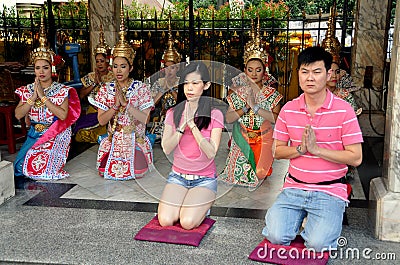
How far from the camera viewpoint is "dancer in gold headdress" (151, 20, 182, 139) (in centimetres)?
513

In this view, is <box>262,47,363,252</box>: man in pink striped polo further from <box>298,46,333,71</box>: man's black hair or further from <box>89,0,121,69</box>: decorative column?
<box>89,0,121,69</box>: decorative column

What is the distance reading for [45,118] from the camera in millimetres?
4516

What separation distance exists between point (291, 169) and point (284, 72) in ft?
18.8

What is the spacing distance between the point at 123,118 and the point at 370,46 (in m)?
3.15

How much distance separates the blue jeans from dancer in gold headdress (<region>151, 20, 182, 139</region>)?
2.28 m

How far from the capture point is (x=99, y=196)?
162 inches

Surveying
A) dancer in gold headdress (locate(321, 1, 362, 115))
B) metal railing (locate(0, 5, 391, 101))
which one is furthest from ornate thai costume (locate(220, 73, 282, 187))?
metal railing (locate(0, 5, 391, 101))

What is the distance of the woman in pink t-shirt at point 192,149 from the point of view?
3.25 metres

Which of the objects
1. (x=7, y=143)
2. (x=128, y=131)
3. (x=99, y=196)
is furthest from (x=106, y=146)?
(x=7, y=143)

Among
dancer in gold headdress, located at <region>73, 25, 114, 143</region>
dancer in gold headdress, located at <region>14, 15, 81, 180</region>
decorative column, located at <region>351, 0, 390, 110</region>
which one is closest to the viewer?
dancer in gold headdress, located at <region>14, 15, 81, 180</region>

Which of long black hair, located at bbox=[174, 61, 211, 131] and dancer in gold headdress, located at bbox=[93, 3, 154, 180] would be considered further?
dancer in gold headdress, located at bbox=[93, 3, 154, 180]

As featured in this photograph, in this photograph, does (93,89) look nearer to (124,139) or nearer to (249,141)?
(124,139)

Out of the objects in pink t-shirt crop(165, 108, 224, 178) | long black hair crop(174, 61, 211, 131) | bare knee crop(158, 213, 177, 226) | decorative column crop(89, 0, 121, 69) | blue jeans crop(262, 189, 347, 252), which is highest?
decorative column crop(89, 0, 121, 69)

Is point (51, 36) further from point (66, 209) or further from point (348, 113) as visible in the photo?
point (348, 113)
